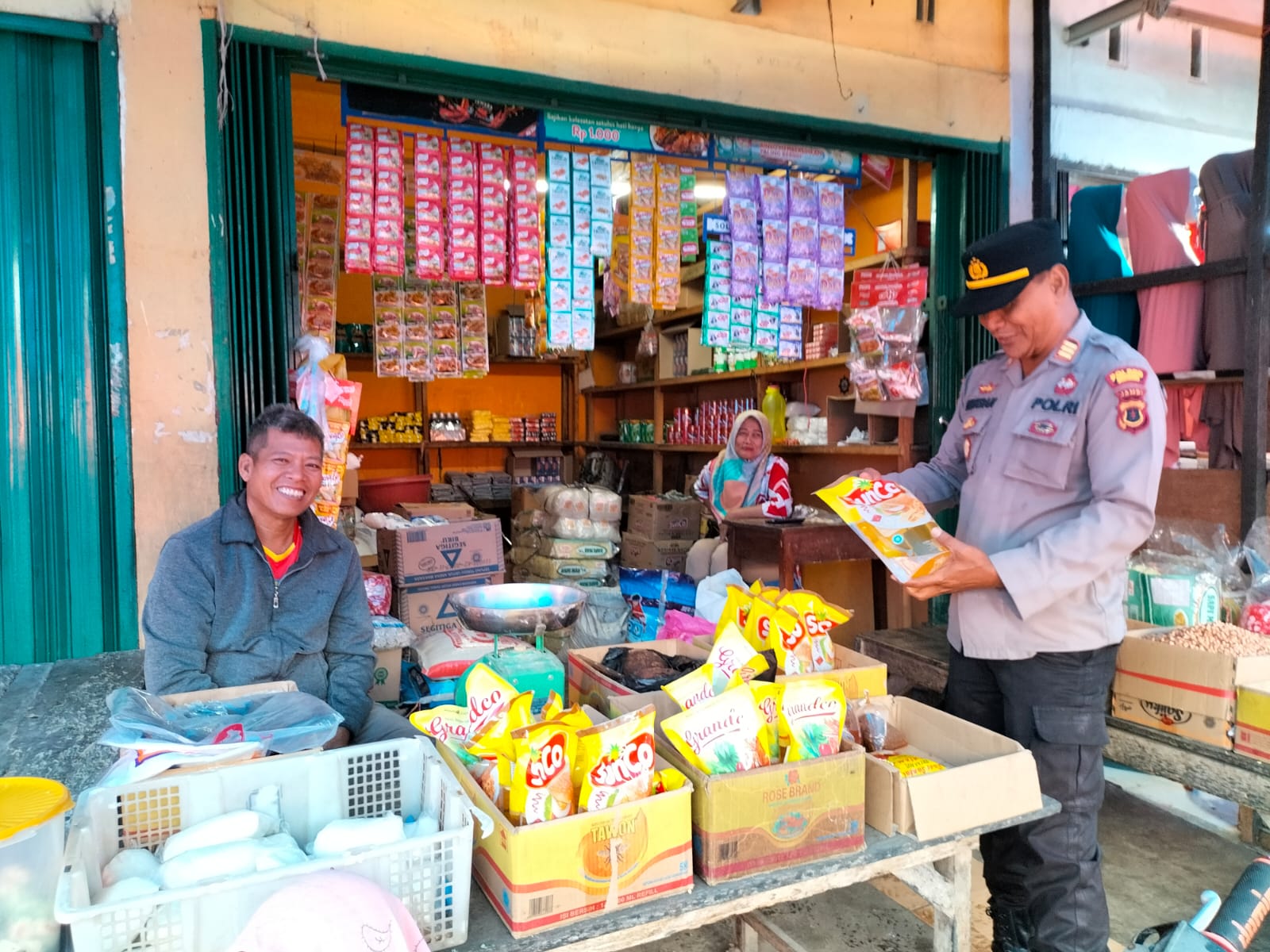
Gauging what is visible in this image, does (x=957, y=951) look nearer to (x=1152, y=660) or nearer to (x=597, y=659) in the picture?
(x=597, y=659)

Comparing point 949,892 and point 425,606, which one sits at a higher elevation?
point 425,606

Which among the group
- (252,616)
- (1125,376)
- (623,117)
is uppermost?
(623,117)

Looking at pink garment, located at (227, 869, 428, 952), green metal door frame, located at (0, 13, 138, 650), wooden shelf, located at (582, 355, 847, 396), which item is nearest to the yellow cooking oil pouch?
pink garment, located at (227, 869, 428, 952)

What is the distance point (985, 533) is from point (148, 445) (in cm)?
260

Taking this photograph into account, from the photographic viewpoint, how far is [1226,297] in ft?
11.7

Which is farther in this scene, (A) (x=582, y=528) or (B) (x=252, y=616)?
(A) (x=582, y=528)

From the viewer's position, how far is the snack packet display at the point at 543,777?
4.42 ft

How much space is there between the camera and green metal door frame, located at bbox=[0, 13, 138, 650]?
2.78 m

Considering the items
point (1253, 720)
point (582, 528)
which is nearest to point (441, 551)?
point (582, 528)

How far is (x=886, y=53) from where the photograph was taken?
3.94 metres

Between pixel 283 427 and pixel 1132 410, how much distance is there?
2.10m

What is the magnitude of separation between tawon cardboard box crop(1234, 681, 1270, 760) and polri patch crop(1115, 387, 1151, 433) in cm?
94

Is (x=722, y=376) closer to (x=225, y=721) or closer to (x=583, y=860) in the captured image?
(x=225, y=721)

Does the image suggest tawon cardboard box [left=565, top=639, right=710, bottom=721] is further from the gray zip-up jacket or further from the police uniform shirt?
the police uniform shirt
